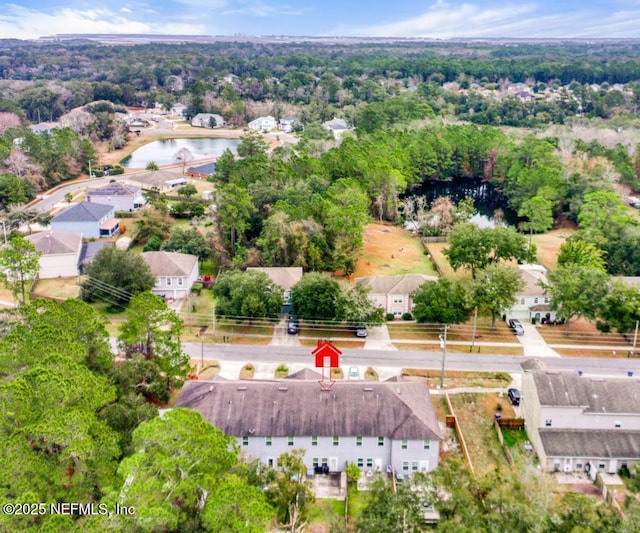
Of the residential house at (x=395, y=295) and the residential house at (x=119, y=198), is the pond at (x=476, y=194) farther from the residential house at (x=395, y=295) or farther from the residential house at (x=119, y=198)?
the residential house at (x=119, y=198)

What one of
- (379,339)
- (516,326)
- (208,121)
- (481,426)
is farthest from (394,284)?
(208,121)

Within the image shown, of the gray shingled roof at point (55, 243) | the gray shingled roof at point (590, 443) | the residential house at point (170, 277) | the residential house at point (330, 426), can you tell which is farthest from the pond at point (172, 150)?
the gray shingled roof at point (590, 443)

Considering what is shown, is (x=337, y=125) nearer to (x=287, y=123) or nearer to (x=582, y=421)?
(x=287, y=123)

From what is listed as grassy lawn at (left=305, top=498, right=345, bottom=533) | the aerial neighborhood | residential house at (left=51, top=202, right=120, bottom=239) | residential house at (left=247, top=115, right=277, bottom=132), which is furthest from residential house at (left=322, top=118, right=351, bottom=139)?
grassy lawn at (left=305, top=498, right=345, bottom=533)

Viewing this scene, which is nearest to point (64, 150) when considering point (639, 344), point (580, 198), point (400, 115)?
point (400, 115)

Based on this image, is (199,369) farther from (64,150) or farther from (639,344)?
(64,150)

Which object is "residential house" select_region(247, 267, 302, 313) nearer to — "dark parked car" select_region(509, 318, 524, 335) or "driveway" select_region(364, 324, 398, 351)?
"driveway" select_region(364, 324, 398, 351)
